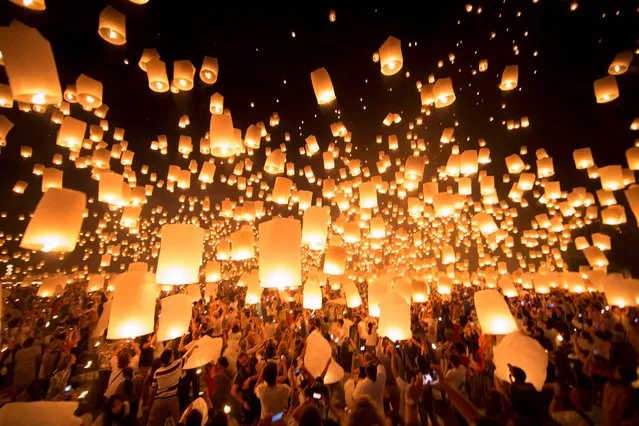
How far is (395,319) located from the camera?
441cm

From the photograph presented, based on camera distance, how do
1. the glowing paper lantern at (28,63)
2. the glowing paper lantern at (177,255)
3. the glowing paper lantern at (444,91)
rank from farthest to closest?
the glowing paper lantern at (444,91) → the glowing paper lantern at (177,255) → the glowing paper lantern at (28,63)

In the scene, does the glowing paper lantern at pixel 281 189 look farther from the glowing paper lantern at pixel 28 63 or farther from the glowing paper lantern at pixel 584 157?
the glowing paper lantern at pixel 584 157

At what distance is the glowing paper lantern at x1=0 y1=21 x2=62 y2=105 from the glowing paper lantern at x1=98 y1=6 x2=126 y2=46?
1.50 metres

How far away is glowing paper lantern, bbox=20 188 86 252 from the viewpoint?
2.85 m

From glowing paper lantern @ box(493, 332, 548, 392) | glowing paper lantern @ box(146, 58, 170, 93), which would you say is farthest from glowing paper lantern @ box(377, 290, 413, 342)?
glowing paper lantern @ box(146, 58, 170, 93)

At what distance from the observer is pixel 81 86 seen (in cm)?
443

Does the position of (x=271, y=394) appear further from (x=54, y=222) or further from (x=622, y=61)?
(x=622, y=61)

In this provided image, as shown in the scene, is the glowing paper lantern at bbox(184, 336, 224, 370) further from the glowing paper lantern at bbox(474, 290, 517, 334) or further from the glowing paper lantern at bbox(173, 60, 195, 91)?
the glowing paper lantern at bbox(173, 60, 195, 91)

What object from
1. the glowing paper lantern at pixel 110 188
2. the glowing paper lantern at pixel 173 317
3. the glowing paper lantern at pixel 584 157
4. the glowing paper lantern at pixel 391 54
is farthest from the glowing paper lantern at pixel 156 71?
the glowing paper lantern at pixel 584 157

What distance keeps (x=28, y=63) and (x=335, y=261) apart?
4.25m

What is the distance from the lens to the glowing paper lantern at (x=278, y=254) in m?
3.29

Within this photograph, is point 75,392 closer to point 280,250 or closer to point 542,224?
point 280,250

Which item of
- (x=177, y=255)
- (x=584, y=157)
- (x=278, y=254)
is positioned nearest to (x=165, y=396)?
(x=177, y=255)

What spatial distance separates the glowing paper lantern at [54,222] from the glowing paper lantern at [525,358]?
453 cm
